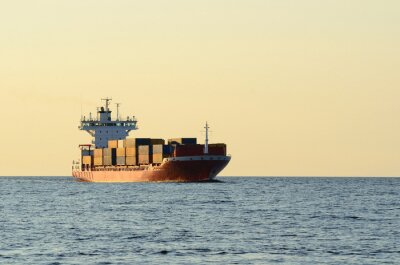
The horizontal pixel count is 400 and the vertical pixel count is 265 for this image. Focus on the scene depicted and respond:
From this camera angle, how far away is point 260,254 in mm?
47000

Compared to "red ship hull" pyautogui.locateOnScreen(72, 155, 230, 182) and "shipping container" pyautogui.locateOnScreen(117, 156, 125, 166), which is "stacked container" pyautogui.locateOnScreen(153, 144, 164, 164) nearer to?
"red ship hull" pyautogui.locateOnScreen(72, 155, 230, 182)

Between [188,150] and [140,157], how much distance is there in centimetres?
1480

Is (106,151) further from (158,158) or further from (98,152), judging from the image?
(158,158)

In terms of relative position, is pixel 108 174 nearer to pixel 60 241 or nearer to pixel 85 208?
pixel 85 208

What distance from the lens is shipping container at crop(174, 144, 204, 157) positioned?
151625 mm

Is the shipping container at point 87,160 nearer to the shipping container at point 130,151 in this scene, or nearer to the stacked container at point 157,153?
the shipping container at point 130,151

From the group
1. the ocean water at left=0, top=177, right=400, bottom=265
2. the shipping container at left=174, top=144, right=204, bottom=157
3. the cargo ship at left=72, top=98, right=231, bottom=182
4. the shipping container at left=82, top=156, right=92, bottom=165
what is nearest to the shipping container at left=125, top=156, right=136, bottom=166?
the cargo ship at left=72, top=98, right=231, bottom=182

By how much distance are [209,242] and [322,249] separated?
6602 millimetres

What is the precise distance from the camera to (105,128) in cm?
19488

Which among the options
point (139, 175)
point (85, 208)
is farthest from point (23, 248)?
point (139, 175)

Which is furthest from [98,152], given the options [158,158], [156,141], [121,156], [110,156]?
[158,158]

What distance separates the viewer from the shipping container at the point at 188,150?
497 feet

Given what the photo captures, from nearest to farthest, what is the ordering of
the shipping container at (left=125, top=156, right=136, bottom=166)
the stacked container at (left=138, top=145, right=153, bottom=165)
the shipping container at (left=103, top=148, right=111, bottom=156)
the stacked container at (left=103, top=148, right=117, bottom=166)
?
the stacked container at (left=138, top=145, right=153, bottom=165) → the shipping container at (left=125, top=156, right=136, bottom=166) → the stacked container at (left=103, top=148, right=117, bottom=166) → the shipping container at (left=103, top=148, right=111, bottom=156)

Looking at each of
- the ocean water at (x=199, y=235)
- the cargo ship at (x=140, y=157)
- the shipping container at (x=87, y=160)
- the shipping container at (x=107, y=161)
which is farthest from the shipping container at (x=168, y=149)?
the ocean water at (x=199, y=235)
